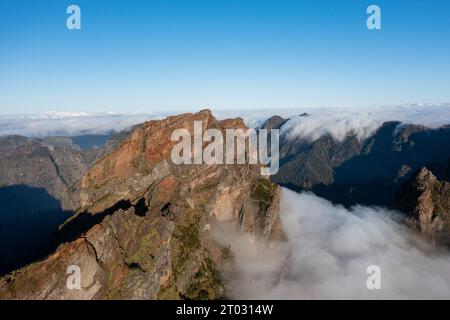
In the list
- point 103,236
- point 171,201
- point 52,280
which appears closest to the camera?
point 52,280

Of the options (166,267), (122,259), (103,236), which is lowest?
(166,267)

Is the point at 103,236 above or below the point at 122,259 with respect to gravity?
above

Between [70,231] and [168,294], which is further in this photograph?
[70,231]

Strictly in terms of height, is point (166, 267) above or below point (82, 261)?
below
